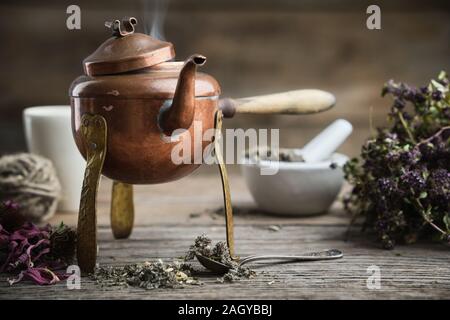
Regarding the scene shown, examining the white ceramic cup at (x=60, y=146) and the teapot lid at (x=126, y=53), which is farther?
the white ceramic cup at (x=60, y=146)

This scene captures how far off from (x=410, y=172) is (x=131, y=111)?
0.69 m

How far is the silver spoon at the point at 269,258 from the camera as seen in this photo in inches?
49.9

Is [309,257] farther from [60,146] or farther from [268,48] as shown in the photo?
[268,48]

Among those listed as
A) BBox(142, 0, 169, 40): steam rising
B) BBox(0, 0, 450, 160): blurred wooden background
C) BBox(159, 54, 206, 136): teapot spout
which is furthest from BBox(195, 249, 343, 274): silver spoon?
BBox(0, 0, 450, 160): blurred wooden background

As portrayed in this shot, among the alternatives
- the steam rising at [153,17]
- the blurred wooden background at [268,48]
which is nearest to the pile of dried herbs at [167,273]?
the steam rising at [153,17]

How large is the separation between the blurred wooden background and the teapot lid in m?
1.37

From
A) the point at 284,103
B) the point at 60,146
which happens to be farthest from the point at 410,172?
the point at 60,146

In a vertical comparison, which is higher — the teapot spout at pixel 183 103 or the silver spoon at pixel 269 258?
the teapot spout at pixel 183 103

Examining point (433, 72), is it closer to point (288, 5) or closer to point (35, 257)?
point (288, 5)

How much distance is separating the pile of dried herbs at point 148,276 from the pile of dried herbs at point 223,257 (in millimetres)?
46

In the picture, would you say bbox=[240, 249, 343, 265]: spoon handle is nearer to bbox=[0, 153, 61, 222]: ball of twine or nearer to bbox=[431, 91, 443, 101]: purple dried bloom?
bbox=[431, 91, 443, 101]: purple dried bloom

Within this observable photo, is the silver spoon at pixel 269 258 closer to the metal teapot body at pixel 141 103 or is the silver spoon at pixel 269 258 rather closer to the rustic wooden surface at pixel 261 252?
the rustic wooden surface at pixel 261 252

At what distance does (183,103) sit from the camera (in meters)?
1.23
